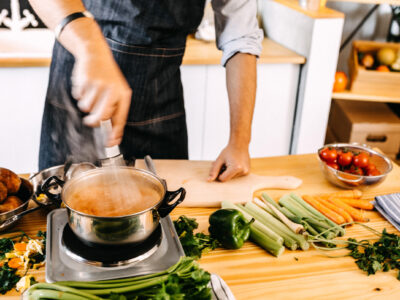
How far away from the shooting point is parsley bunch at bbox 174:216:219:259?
3.36ft

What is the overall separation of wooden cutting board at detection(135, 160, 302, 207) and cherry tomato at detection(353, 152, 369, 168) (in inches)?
8.2

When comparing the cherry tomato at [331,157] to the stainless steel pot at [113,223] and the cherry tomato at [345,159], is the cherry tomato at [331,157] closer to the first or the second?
the cherry tomato at [345,159]

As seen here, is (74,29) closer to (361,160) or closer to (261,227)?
(261,227)

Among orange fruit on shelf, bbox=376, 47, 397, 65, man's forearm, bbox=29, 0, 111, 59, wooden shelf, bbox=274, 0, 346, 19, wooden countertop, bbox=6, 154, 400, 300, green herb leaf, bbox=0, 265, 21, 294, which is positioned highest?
man's forearm, bbox=29, 0, 111, 59

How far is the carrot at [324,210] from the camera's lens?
120 centimetres

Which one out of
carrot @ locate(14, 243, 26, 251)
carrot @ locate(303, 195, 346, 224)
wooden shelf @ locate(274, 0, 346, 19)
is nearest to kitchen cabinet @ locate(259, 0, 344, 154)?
wooden shelf @ locate(274, 0, 346, 19)

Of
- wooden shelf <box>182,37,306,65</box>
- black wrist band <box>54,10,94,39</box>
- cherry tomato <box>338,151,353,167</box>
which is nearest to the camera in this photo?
black wrist band <box>54,10,94,39</box>

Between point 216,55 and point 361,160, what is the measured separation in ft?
4.30

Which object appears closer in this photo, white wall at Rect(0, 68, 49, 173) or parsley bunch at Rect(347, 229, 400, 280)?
parsley bunch at Rect(347, 229, 400, 280)

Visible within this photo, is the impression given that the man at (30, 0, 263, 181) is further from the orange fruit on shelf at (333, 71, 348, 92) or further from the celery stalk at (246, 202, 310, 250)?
the orange fruit on shelf at (333, 71, 348, 92)

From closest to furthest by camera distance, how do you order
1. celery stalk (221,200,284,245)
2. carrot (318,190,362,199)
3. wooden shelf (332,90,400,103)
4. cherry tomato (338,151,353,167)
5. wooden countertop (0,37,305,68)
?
celery stalk (221,200,284,245) → carrot (318,190,362,199) → cherry tomato (338,151,353,167) → wooden countertop (0,37,305,68) → wooden shelf (332,90,400,103)

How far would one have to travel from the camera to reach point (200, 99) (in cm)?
259

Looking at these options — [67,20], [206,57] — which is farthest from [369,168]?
[206,57]

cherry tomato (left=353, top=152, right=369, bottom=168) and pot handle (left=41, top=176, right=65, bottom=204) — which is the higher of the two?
pot handle (left=41, top=176, right=65, bottom=204)
